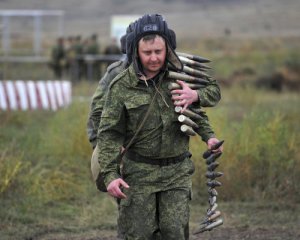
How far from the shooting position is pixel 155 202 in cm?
530

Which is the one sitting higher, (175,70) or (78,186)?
(175,70)

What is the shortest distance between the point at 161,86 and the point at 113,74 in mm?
1139

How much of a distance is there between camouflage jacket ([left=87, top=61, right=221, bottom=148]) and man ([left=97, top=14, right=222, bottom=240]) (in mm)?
241

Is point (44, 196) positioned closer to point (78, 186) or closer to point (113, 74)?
point (78, 186)

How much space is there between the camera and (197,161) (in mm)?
9008

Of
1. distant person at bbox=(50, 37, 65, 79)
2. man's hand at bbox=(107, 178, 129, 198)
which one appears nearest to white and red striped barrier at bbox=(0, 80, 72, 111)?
distant person at bbox=(50, 37, 65, 79)

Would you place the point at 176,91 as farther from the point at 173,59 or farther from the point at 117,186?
the point at 117,186

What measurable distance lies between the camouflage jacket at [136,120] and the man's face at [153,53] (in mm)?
108

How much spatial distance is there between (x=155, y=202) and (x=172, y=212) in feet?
0.41

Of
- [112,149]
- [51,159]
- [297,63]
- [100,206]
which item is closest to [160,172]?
[112,149]

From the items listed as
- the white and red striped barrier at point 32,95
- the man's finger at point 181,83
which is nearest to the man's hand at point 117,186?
the man's finger at point 181,83

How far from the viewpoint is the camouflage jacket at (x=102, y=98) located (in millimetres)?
5387

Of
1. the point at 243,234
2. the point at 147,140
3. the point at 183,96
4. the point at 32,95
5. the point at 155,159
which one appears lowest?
the point at 32,95

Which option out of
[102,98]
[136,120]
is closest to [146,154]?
[136,120]
